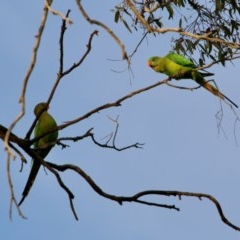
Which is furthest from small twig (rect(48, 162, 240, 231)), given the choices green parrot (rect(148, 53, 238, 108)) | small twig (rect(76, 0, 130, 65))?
green parrot (rect(148, 53, 238, 108))

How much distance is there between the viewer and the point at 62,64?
97.4 inches

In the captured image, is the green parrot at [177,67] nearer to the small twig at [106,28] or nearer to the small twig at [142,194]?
the small twig at [142,194]

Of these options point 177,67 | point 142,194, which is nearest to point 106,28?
point 142,194

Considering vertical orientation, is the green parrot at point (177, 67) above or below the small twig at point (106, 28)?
above

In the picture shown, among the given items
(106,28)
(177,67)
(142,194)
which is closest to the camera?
(106,28)

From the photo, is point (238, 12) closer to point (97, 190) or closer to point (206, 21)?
point (206, 21)

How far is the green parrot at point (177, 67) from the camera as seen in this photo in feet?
14.2

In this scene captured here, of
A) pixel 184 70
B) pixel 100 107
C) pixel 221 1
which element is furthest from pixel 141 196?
pixel 221 1

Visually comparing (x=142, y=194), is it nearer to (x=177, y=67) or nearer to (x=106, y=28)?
(x=106, y=28)

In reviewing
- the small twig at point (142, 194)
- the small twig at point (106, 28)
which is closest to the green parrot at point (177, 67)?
the small twig at point (142, 194)

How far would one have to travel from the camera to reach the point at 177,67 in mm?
4566

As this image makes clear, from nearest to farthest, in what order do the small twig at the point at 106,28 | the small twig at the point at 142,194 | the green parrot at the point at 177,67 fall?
the small twig at the point at 106,28 → the small twig at the point at 142,194 → the green parrot at the point at 177,67

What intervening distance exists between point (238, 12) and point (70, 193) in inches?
162

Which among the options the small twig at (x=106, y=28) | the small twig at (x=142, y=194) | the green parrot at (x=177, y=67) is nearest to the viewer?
the small twig at (x=106, y=28)
